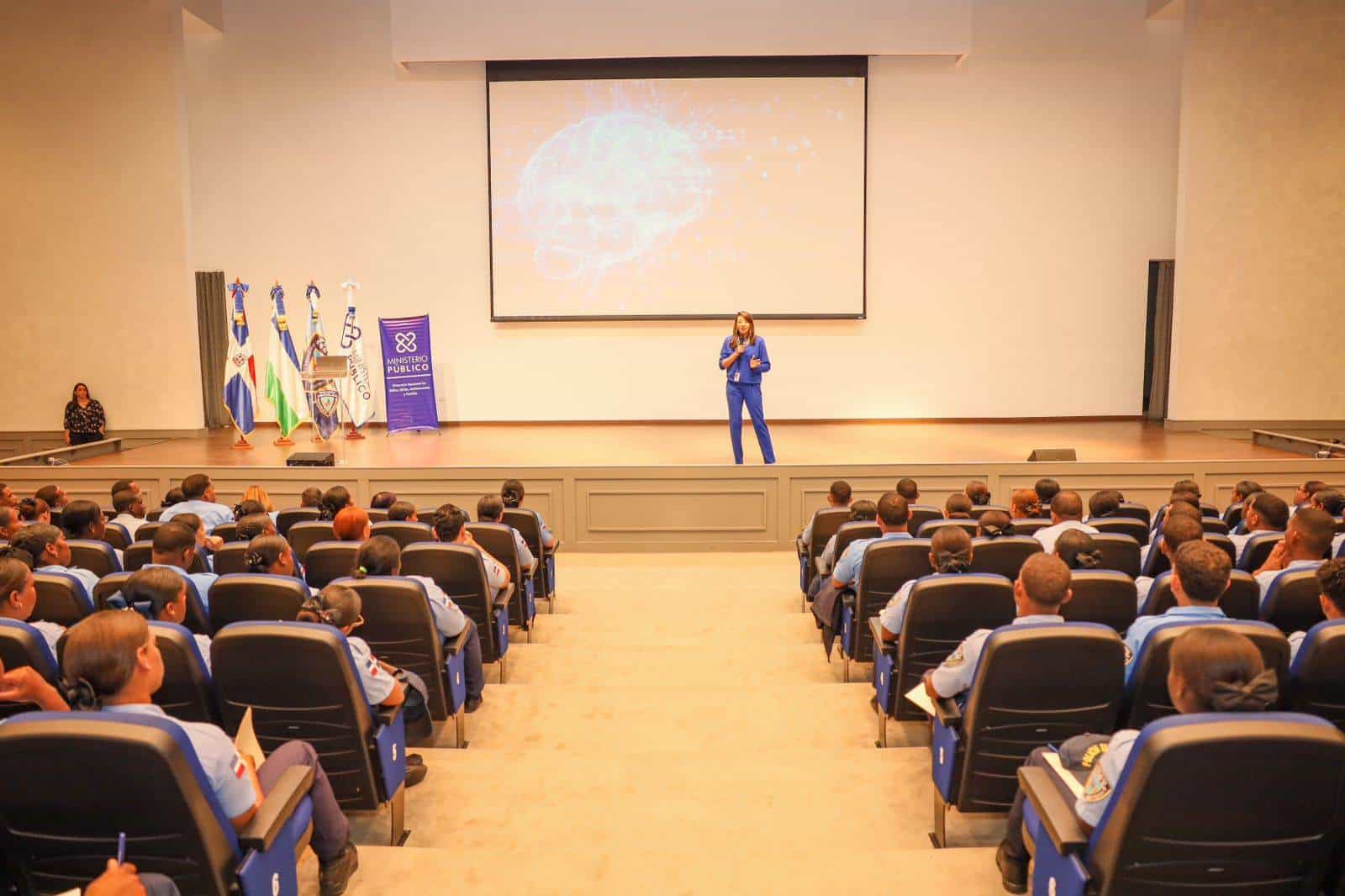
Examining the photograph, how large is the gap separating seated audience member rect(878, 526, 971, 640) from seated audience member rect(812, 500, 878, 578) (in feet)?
3.98

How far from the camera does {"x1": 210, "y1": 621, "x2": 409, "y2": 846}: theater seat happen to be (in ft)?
9.07

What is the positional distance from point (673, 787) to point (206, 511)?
3.53 meters

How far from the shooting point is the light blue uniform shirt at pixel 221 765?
7.06ft

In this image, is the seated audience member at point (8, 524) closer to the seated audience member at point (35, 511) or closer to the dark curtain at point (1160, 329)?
the seated audience member at point (35, 511)

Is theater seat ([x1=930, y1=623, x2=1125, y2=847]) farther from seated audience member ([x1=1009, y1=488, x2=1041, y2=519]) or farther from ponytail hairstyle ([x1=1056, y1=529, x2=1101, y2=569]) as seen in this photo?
seated audience member ([x1=1009, y1=488, x2=1041, y2=519])

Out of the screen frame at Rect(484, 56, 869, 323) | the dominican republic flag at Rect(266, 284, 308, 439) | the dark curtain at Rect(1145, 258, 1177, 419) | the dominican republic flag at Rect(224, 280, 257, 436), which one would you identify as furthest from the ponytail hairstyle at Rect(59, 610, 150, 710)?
the dark curtain at Rect(1145, 258, 1177, 419)

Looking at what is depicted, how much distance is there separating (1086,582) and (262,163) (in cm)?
1139

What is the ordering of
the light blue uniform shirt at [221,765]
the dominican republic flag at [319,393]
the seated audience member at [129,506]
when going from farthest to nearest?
the dominican republic flag at [319,393] → the seated audience member at [129,506] → the light blue uniform shirt at [221,765]

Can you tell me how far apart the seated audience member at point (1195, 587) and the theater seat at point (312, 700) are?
2105 mm

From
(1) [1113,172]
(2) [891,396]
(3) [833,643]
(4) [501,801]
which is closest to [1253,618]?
(3) [833,643]

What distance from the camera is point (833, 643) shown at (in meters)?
5.02

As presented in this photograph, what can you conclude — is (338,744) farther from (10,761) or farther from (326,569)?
(326,569)

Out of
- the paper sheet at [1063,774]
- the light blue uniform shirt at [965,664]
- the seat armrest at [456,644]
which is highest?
the light blue uniform shirt at [965,664]

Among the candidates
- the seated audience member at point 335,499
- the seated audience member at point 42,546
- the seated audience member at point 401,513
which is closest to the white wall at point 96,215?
the seated audience member at point 335,499
